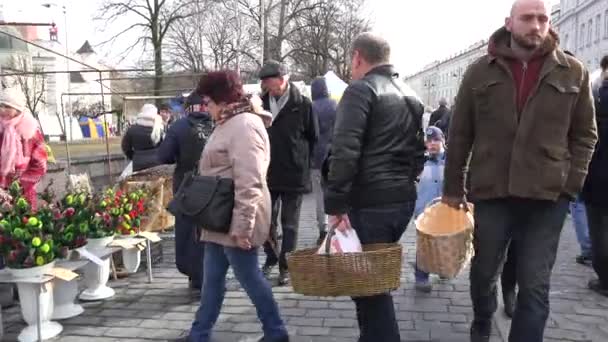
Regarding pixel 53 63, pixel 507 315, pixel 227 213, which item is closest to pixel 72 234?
pixel 227 213

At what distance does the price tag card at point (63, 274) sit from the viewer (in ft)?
12.1

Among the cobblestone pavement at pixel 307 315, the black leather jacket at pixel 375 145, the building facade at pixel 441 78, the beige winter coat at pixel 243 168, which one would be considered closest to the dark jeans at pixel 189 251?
the cobblestone pavement at pixel 307 315

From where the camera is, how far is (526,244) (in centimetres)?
291

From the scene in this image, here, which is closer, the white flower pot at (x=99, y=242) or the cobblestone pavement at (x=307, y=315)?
the cobblestone pavement at (x=307, y=315)

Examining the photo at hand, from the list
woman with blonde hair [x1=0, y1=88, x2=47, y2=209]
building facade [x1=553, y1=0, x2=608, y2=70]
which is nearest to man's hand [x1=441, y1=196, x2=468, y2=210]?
woman with blonde hair [x1=0, y1=88, x2=47, y2=209]

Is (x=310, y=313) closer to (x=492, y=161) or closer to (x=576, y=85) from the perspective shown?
(x=492, y=161)

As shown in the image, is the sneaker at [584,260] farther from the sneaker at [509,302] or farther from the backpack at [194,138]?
the backpack at [194,138]

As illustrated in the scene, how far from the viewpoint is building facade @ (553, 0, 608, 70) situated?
47.5 metres

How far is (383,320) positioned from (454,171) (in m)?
0.91

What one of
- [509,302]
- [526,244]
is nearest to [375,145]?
[526,244]

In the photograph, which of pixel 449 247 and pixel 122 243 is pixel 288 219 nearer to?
pixel 122 243

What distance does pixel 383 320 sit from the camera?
121 inches

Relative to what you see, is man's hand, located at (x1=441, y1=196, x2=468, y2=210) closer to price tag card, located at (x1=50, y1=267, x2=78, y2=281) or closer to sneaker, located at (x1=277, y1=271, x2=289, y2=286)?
sneaker, located at (x1=277, y1=271, x2=289, y2=286)

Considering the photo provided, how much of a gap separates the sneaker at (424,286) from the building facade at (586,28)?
145ft
